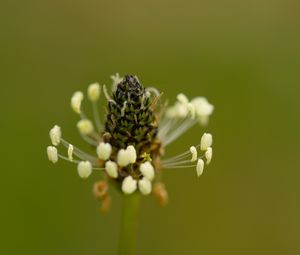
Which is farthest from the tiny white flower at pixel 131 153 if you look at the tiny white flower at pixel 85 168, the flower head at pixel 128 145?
the tiny white flower at pixel 85 168

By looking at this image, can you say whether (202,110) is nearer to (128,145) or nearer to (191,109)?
A: (191,109)

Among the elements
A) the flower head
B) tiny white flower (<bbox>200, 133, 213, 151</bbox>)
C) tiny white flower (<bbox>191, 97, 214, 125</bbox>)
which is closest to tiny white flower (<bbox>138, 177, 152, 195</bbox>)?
the flower head

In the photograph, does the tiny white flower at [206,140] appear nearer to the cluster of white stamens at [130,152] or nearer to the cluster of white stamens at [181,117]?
the cluster of white stamens at [130,152]

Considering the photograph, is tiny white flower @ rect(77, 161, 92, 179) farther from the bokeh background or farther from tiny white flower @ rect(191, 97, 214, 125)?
the bokeh background

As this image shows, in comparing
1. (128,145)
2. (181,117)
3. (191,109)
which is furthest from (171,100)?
(128,145)

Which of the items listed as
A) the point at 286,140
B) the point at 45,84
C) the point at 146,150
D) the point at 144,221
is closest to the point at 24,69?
the point at 45,84

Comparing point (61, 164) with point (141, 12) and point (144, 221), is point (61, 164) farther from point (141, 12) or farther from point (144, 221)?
point (141, 12)
